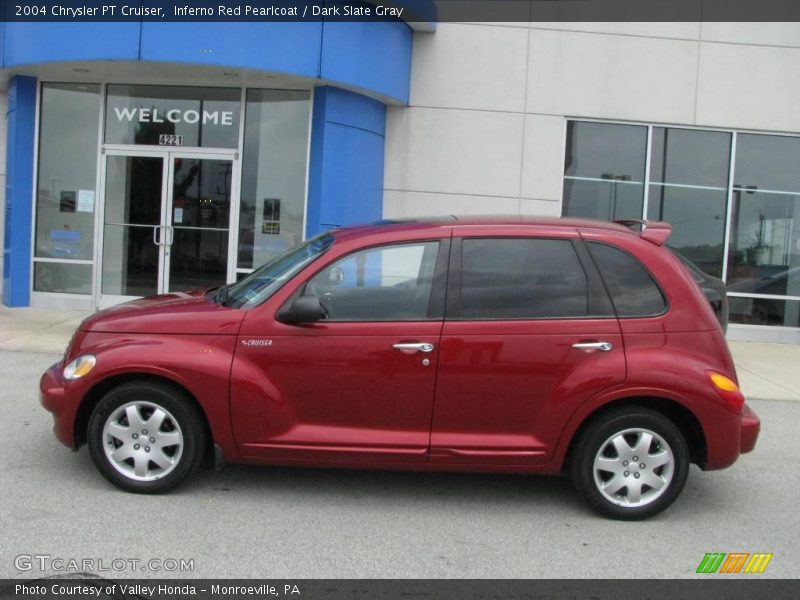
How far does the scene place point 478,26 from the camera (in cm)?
1171

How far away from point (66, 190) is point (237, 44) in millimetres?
4049

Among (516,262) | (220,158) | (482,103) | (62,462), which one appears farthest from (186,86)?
(516,262)

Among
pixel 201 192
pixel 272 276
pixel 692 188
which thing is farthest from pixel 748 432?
pixel 201 192

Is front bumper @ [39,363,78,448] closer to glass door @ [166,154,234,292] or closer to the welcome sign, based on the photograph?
glass door @ [166,154,234,292]

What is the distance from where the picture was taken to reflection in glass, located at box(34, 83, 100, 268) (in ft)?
38.1

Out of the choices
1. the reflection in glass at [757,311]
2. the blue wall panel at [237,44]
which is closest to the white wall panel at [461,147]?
the blue wall panel at [237,44]

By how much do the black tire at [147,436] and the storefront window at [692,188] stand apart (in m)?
9.72

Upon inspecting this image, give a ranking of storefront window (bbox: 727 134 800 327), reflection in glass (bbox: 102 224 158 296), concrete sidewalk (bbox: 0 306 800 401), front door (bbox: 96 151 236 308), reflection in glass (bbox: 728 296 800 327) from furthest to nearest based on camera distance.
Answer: reflection in glass (bbox: 728 296 800 327) < storefront window (bbox: 727 134 800 327) < reflection in glass (bbox: 102 224 158 296) < front door (bbox: 96 151 236 308) < concrete sidewalk (bbox: 0 306 800 401)

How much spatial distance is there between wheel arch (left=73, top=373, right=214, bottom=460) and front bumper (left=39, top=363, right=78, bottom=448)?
3 centimetres

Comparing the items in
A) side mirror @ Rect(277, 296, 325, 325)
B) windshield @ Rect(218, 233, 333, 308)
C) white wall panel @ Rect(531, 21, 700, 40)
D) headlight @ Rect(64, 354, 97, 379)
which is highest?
white wall panel @ Rect(531, 21, 700, 40)

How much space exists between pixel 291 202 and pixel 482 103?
3499 millimetres

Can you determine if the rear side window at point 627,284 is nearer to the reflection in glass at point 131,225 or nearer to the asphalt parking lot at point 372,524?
the asphalt parking lot at point 372,524

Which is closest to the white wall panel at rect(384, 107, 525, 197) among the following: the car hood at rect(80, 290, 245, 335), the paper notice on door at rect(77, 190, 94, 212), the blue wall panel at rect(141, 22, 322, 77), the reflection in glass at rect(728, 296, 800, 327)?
the blue wall panel at rect(141, 22, 322, 77)

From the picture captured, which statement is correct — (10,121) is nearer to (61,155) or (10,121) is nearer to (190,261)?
(61,155)
